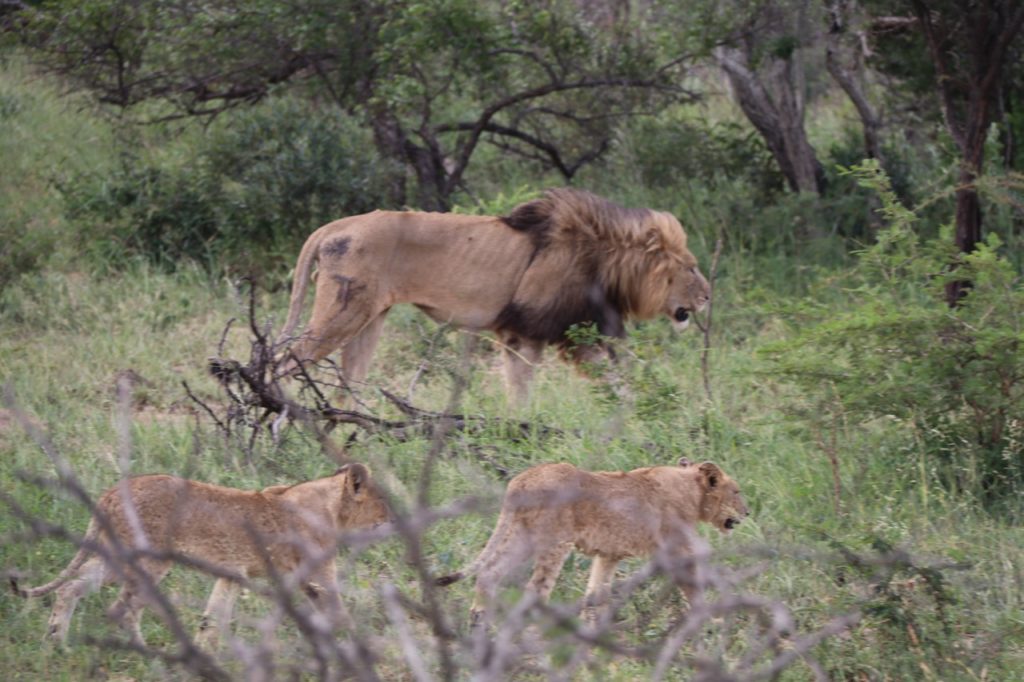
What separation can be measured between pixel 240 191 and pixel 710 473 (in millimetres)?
5670

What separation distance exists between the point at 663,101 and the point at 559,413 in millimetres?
4713

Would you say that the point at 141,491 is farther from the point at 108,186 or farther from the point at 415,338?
the point at 108,186

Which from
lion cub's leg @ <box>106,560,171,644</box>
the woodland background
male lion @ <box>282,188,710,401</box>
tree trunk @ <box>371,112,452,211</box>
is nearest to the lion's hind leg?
male lion @ <box>282,188,710,401</box>

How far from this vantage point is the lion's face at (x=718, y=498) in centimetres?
439

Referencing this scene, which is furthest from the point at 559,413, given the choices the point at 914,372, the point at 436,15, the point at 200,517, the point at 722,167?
the point at 722,167

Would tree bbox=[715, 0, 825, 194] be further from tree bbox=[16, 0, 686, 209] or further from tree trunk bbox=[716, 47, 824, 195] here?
tree bbox=[16, 0, 686, 209]

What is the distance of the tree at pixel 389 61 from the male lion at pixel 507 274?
252 cm

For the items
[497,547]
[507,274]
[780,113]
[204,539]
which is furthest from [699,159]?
[204,539]

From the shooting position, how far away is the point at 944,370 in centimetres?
511

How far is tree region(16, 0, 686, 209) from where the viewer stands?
9414mm

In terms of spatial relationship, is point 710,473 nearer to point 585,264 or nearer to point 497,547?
point 497,547

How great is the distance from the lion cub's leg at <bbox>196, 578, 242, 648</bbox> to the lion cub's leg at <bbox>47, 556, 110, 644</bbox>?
13.2 inches

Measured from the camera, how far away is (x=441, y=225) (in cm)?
691

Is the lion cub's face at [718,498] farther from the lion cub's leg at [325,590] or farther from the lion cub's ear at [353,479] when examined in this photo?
the lion cub's leg at [325,590]
